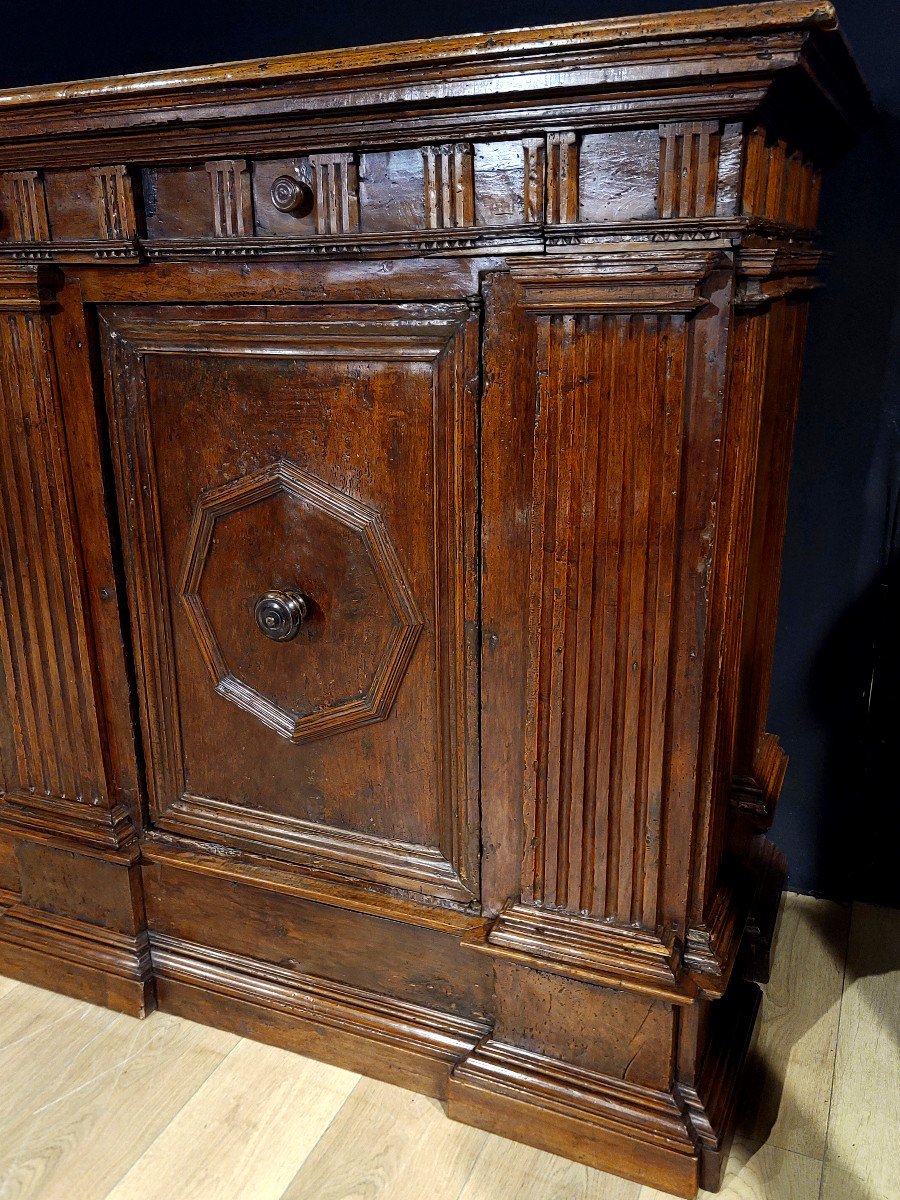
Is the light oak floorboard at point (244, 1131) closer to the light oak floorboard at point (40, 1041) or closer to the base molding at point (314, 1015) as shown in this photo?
the base molding at point (314, 1015)

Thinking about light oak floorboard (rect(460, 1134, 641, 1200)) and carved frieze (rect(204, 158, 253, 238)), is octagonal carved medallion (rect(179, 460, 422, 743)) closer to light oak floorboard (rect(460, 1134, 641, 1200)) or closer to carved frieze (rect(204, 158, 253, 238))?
carved frieze (rect(204, 158, 253, 238))

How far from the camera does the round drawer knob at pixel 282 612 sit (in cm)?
165

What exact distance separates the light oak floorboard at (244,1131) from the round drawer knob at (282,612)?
2.49 ft

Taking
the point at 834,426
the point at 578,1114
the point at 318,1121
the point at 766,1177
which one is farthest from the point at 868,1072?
the point at 834,426

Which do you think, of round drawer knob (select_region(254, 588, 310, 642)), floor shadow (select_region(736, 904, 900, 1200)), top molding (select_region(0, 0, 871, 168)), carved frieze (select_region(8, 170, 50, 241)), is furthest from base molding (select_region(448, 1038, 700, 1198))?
carved frieze (select_region(8, 170, 50, 241))

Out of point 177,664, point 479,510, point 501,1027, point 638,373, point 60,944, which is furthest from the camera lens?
point 60,944

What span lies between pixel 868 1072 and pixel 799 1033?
0.13 meters

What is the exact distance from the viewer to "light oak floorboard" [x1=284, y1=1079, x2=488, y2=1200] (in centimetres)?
156

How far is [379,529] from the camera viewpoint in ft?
5.17

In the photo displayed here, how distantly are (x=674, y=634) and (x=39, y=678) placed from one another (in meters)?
1.15

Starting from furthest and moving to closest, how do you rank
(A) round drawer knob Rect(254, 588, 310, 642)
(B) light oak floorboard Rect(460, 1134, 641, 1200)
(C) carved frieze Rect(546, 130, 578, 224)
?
(A) round drawer knob Rect(254, 588, 310, 642)
(B) light oak floorboard Rect(460, 1134, 641, 1200)
(C) carved frieze Rect(546, 130, 578, 224)

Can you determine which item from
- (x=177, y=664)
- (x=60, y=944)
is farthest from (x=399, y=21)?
(x=60, y=944)

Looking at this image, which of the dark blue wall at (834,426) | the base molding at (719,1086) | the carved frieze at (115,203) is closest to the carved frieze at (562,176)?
the carved frieze at (115,203)

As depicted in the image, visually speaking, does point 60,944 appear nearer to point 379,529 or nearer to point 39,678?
point 39,678
